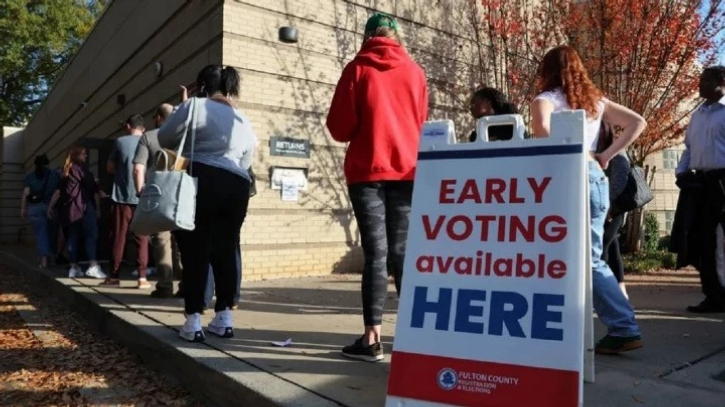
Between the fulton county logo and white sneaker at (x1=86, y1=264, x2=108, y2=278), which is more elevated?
the fulton county logo

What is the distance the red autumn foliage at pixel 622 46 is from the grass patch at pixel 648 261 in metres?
1.59

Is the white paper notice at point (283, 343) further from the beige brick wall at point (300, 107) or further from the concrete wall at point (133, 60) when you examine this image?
the concrete wall at point (133, 60)

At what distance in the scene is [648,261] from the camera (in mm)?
9602

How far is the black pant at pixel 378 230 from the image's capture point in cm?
341

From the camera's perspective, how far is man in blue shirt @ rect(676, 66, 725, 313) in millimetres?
4957

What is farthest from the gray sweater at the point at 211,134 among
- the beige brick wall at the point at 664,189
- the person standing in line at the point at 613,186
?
the beige brick wall at the point at 664,189

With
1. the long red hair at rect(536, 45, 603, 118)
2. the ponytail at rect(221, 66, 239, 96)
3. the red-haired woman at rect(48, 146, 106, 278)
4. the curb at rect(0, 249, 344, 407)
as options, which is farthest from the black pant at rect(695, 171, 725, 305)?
the red-haired woman at rect(48, 146, 106, 278)

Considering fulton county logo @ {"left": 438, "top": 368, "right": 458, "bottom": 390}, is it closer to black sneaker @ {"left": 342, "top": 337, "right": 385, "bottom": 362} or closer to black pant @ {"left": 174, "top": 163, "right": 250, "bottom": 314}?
black sneaker @ {"left": 342, "top": 337, "right": 385, "bottom": 362}

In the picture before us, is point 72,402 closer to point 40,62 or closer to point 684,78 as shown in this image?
point 684,78

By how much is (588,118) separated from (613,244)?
54.0 inches

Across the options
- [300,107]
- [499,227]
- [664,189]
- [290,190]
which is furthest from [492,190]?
[664,189]

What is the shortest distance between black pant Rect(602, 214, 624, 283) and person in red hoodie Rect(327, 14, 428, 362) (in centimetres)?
156

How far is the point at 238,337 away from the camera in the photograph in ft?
13.5

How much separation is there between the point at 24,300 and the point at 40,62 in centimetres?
2437
